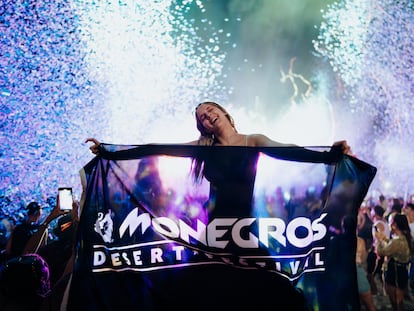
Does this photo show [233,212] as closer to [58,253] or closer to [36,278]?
[36,278]

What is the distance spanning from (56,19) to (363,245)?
15.7m

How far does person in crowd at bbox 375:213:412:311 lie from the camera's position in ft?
17.5

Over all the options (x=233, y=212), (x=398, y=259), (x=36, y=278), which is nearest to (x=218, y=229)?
(x=233, y=212)

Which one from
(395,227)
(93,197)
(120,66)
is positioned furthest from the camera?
(120,66)

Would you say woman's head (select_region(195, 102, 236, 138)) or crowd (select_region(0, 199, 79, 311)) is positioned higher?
woman's head (select_region(195, 102, 236, 138))

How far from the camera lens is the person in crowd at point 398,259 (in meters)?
5.32

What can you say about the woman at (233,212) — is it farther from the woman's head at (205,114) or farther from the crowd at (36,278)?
the crowd at (36,278)

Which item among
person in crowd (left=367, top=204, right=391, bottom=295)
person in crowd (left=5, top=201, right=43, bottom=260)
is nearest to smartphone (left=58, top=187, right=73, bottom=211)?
person in crowd (left=5, top=201, right=43, bottom=260)

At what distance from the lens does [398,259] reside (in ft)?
17.6

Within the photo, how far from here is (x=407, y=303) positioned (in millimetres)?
5836

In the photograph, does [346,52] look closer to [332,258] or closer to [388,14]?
[388,14]

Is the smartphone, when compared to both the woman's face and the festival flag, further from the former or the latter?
the woman's face

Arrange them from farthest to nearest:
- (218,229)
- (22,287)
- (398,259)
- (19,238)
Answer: (398,259) → (19,238) → (218,229) → (22,287)

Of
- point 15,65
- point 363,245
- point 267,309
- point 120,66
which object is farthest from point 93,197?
point 120,66
